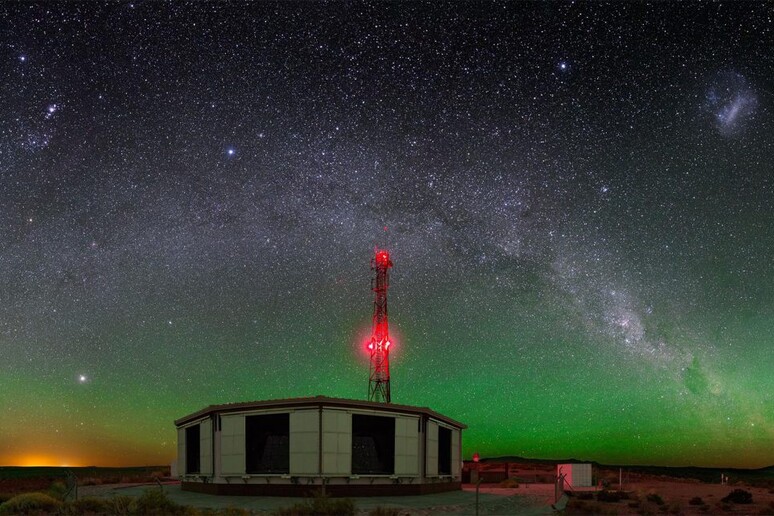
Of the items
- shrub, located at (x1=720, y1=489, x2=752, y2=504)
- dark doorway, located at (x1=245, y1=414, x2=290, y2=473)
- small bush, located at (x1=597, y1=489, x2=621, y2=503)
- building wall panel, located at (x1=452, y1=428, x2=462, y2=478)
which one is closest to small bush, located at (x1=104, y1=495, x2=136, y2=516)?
dark doorway, located at (x1=245, y1=414, x2=290, y2=473)

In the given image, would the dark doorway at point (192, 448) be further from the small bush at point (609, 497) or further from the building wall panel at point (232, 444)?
the small bush at point (609, 497)

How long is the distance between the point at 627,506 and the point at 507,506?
13.4 feet

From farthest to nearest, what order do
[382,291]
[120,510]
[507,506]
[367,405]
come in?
[382,291] → [367,405] → [507,506] → [120,510]

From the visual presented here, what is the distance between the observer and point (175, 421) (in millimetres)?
28391

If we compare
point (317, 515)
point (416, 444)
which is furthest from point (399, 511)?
point (416, 444)

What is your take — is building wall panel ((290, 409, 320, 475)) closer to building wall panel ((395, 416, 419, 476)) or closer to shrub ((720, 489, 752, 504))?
building wall panel ((395, 416, 419, 476))

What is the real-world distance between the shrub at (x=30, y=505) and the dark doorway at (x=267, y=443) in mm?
5959

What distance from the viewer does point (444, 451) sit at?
27.6 m

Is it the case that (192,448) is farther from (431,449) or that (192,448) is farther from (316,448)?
(431,449)

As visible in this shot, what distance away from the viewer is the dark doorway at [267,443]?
73.7 ft

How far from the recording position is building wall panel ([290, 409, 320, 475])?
20641 mm

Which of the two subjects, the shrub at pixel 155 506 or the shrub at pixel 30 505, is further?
the shrub at pixel 30 505

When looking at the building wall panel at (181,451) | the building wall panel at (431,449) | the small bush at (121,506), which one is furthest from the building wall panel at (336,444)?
the building wall panel at (181,451)

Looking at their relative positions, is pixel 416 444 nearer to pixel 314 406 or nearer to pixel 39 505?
pixel 314 406
